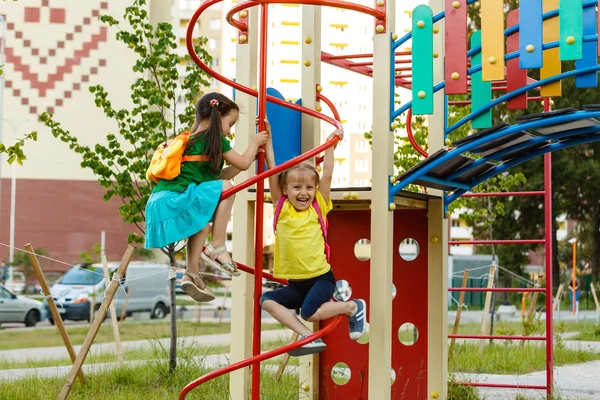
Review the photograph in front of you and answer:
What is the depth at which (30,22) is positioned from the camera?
3934 centimetres

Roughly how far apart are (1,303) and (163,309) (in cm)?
514

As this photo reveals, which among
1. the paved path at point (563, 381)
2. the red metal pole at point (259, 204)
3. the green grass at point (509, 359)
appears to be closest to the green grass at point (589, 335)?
the green grass at point (509, 359)

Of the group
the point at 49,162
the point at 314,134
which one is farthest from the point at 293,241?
the point at 49,162

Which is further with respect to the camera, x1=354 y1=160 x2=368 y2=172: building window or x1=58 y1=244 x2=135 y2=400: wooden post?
x1=354 y1=160 x2=368 y2=172: building window

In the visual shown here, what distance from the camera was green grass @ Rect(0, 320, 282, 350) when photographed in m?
15.9

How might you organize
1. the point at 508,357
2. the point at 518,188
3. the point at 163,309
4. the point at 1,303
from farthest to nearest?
the point at 518,188 → the point at 163,309 → the point at 1,303 → the point at 508,357

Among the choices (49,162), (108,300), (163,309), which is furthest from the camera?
(49,162)

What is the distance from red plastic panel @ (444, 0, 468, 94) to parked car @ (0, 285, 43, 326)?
54.9 ft

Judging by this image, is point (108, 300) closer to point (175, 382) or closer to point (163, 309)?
point (175, 382)

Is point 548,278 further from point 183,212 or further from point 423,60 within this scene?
point 183,212

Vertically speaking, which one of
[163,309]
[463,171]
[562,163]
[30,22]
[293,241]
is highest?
[30,22]

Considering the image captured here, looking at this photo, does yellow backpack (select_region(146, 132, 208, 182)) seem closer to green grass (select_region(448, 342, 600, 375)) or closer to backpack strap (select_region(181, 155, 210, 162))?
backpack strap (select_region(181, 155, 210, 162))

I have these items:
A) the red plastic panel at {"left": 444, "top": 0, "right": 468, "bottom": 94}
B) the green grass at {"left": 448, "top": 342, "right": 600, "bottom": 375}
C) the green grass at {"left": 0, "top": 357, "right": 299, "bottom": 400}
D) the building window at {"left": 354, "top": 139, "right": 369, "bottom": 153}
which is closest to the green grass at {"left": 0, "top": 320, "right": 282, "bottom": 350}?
the green grass at {"left": 448, "top": 342, "right": 600, "bottom": 375}

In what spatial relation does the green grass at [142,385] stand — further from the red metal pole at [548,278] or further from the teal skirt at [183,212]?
the red metal pole at [548,278]
